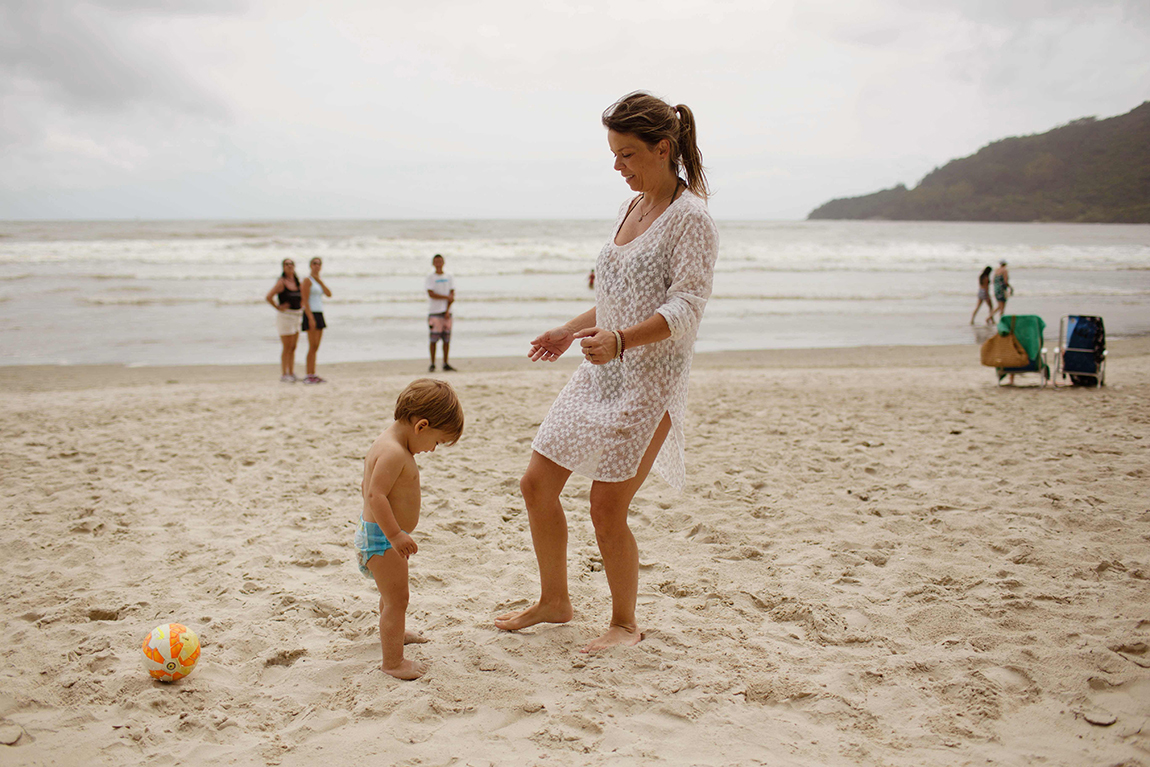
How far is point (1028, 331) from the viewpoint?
802cm

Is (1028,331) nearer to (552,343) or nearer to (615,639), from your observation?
(615,639)

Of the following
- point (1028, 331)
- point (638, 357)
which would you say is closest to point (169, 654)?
point (638, 357)

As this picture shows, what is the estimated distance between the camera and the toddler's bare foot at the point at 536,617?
9.61ft

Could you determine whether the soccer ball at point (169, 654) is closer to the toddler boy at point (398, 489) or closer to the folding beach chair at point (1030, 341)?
the toddler boy at point (398, 489)

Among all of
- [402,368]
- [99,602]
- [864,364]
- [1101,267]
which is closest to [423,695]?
[99,602]

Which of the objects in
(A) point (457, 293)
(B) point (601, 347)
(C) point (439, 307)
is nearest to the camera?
(B) point (601, 347)

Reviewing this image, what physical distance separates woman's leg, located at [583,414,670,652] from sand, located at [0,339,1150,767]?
97mm

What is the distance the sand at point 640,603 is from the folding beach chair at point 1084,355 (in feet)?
6.02

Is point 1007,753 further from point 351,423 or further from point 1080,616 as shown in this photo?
point 351,423

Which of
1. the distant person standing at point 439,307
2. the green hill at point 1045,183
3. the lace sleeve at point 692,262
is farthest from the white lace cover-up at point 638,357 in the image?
the green hill at point 1045,183

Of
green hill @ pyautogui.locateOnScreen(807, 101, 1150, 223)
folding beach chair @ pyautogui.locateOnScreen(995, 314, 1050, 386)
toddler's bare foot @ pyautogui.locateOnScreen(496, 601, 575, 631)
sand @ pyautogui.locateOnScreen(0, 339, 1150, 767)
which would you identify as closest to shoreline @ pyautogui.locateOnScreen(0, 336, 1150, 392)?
folding beach chair @ pyautogui.locateOnScreen(995, 314, 1050, 386)

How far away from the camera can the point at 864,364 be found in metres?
11.0

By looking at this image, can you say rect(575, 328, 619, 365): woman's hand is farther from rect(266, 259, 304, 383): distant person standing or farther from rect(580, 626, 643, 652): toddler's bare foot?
rect(266, 259, 304, 383): distant person standing

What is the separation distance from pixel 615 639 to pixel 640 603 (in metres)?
0.43
